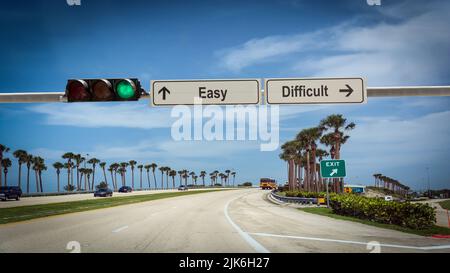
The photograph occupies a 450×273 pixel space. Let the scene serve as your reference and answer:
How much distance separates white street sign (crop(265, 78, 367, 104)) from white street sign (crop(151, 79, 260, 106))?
55 cm

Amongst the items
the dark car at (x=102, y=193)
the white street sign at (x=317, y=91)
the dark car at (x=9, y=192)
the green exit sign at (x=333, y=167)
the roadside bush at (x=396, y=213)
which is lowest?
the dark car at (x=102, y=193)

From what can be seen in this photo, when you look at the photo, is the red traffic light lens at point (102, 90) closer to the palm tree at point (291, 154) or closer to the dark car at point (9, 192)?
the dark car at point (9, 192)

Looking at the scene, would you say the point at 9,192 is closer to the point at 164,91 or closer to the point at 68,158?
the point at 164,91

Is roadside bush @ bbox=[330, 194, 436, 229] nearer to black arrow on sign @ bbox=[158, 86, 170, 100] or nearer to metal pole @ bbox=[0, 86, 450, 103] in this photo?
metal pole @ bbox=[0, 86, 450, 103]

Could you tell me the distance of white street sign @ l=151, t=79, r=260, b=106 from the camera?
11.6 meters

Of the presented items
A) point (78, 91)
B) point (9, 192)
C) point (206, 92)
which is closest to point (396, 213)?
point (206, 92)

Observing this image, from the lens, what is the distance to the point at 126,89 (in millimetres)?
12148

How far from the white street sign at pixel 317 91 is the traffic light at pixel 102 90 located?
12.5 ft

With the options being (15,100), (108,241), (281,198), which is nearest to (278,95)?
(108,241)

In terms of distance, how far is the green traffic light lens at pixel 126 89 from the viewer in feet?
39.8

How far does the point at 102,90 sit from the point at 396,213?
14.7m

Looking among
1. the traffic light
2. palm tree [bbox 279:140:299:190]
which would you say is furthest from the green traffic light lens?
palm tree [bbox 279:140:299:190]

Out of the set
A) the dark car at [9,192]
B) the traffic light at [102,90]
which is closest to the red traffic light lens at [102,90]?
the traffic light at [102,90]
